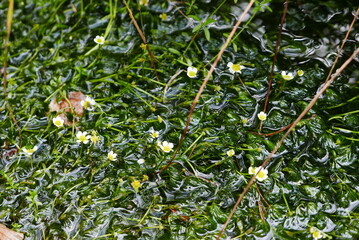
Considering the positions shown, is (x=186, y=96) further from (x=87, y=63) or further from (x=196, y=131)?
(x=87, y=63)

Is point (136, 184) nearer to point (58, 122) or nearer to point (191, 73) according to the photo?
point (58, 122)

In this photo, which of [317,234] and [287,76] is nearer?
[317,234]

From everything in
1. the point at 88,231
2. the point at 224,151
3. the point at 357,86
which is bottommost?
the point at 88,231

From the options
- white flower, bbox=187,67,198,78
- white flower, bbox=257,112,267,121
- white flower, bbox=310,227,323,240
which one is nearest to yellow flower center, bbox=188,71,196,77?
white flower, bbox=187,67,198,78

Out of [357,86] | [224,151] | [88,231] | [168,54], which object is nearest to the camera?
[88,231]

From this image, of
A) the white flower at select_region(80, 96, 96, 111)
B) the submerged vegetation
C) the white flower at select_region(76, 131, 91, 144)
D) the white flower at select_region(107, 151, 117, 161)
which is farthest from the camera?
the white flower at select_region(80, 96, 96, 111)

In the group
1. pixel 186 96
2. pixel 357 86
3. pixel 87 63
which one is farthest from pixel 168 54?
pixel 357 86

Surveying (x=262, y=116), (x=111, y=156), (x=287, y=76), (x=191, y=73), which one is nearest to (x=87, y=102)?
(x=111, y=156)

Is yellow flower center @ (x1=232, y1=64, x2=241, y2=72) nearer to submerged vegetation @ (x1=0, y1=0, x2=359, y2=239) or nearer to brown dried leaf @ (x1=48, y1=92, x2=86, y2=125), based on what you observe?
submerged vegetation @ (x1=0, y1=0, x2=359, y2=239)
